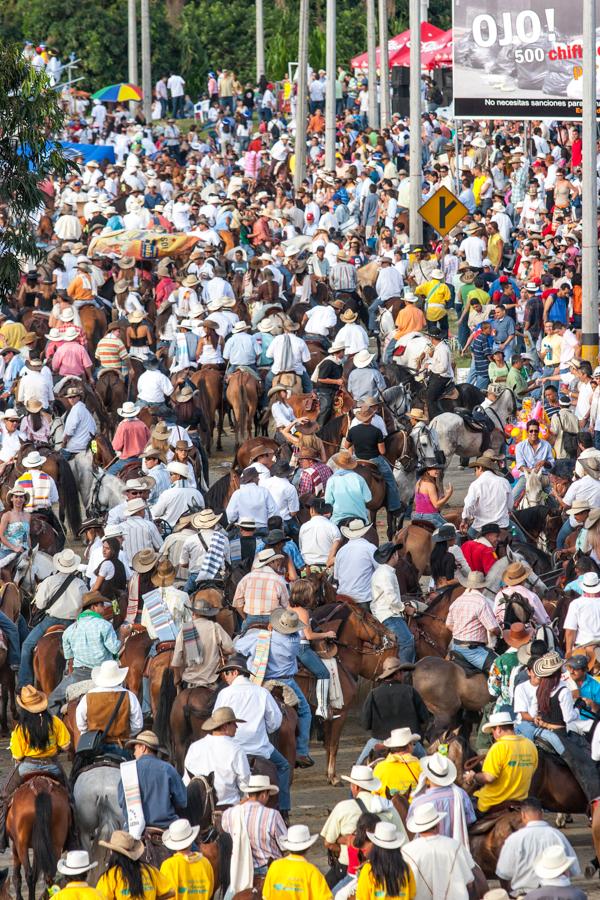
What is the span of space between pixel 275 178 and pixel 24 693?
34.8m

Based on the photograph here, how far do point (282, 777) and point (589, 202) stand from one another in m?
13.9

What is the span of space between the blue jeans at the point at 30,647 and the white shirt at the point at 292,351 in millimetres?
9209

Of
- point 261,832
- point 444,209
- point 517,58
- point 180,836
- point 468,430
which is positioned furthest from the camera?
point 517,58

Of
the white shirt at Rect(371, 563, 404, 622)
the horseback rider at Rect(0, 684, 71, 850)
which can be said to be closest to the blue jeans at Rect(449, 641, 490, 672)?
the white shirt at Rect(371, 563, 404, 622)

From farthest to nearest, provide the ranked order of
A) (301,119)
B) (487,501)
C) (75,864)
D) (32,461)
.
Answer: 1. (301,119)
2. (32,461)
3. (487,501)
4. (75,864)

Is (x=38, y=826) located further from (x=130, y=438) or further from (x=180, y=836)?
(x=130, y=438)

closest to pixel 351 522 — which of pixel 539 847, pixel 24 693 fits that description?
pixel 24 693

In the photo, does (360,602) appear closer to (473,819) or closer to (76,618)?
(76,618)

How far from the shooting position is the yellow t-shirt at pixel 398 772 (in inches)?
468

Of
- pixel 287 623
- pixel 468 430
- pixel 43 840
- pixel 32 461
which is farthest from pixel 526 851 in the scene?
pixel 468 430

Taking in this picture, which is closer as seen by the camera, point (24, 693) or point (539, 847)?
point (539, 847)

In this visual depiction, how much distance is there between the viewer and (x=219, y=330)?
25938 mm

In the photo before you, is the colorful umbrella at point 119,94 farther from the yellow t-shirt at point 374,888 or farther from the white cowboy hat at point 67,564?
the yellow t-shirt at point 374,888

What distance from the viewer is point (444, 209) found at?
29.2m
